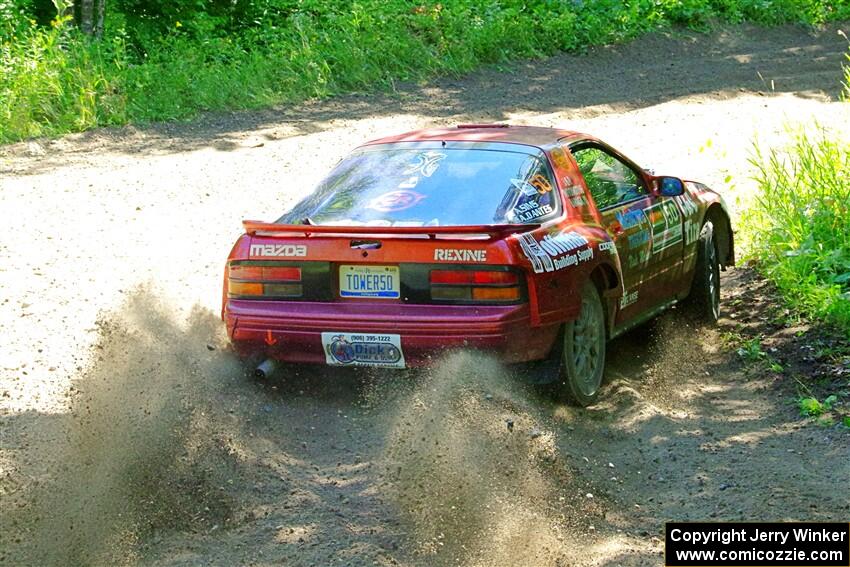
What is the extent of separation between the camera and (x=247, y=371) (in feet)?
21.4

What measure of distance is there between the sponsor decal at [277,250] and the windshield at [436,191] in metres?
0.37

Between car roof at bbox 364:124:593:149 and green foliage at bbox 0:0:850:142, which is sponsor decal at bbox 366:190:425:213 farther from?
green foliage at bbox 0:0:850:142

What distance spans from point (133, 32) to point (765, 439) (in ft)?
47.5

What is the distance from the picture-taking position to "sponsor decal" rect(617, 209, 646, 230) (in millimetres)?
7089

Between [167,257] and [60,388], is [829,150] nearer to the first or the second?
[167,257]

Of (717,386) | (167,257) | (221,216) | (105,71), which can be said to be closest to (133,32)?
(105,71)

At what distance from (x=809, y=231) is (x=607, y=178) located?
236 cm

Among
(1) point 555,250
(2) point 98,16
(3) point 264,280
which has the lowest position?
(2) point 98,16

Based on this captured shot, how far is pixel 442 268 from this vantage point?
5875 millimetres

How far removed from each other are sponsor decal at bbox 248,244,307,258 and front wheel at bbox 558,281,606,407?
1.45m

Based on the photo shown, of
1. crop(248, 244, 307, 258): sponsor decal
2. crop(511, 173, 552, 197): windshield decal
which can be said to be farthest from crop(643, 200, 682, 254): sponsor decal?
crop(248, 244, 307, 258): sponsor decal

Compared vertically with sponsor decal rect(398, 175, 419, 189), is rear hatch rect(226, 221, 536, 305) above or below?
below

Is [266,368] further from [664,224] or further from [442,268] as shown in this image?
[664,224]

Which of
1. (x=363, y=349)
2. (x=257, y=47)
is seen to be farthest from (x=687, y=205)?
(x=257, y=47)
